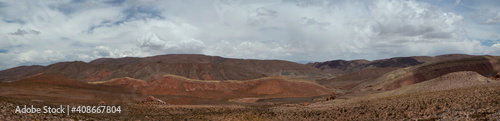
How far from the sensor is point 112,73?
413 feet

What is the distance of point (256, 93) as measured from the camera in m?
81.9

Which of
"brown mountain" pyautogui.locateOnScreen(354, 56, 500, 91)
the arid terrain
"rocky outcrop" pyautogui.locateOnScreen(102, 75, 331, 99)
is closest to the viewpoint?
the arid terrain

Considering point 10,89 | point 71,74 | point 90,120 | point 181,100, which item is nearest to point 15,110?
Answer: point 90,120

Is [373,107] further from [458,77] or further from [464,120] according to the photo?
[458,77]

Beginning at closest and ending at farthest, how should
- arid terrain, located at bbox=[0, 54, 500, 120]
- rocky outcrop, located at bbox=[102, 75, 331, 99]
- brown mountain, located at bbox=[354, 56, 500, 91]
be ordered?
arid terrain, located at bbox=[0, 54, 500, 120] < rocky outcrop, located at bbox=[102, 75, 331, 99] < brown mountain, located at bbox=[354, 56, 500, 91]

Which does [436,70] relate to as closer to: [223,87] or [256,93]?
[256,93]

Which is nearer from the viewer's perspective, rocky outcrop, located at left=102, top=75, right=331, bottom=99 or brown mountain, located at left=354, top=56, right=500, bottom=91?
rocky outcrop, located at left=102, top=75, right=331, bottom=99

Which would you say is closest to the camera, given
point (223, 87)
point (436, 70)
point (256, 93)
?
point (256, 93)

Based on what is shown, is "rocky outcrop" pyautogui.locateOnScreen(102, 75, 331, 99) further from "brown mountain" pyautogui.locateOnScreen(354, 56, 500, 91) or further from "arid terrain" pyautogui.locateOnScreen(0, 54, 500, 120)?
"brown mountain" pyautogui.locateOnScreen(354, 56, 500, 91)

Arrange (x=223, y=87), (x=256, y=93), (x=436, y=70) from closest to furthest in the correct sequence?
(x=256, y=93), (x=223, y=87), (x=436, y=70)

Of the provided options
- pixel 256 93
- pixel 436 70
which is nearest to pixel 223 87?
pixel 256 93

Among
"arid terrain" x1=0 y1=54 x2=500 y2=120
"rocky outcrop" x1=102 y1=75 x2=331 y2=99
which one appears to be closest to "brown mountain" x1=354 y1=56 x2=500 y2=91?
"arid terrain" x1=0 y1=54 x2=500 y2=120

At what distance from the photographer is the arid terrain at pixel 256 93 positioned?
24.0 metres

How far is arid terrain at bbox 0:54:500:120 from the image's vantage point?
23994 mm
